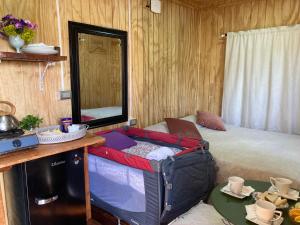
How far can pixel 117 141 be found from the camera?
230cm

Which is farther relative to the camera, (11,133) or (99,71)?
(99,71)

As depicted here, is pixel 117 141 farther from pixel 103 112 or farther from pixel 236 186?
pixel 236 186

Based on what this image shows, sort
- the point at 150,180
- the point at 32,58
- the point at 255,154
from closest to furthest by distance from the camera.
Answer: the point at 150,180, the point at 32,58, the point at 255,154

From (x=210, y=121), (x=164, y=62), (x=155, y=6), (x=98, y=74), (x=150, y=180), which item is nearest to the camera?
(x=150, y=180)

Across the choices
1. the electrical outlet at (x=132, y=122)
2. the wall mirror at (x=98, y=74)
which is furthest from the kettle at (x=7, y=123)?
the electrical outlet at (x=132, y=122)

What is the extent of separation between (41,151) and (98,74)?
1169 mm

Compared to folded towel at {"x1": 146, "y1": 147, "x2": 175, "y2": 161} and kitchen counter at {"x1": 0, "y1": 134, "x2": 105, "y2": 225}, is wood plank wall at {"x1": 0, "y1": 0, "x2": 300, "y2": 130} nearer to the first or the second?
kitchen counter at {"x1": 0, "y1": 134, "x2": 105, "y2": 225}

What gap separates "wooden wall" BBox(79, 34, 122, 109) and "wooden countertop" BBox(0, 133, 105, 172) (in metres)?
0.67

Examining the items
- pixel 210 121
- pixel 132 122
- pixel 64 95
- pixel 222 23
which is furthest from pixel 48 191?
pixel 222 23

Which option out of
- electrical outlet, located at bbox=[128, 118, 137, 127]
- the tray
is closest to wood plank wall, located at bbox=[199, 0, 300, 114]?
electrical outlet, located at bbox=[128, 118, 137, 127]

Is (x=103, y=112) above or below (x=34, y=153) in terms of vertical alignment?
above

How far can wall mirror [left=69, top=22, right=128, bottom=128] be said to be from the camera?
2.32m

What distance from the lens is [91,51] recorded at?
7.97 feet

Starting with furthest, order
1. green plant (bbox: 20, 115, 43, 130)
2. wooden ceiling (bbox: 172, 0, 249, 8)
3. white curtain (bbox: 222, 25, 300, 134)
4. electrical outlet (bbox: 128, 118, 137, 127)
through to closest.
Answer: wooden ceiling (bbox: 172, 0, 249, 8), white curtain (bbox: 222, 25, 300, 134), electrical outlet (bbox: 128, 118, 137, 127), green plant (bbox: 20, 115, 43, 130)
